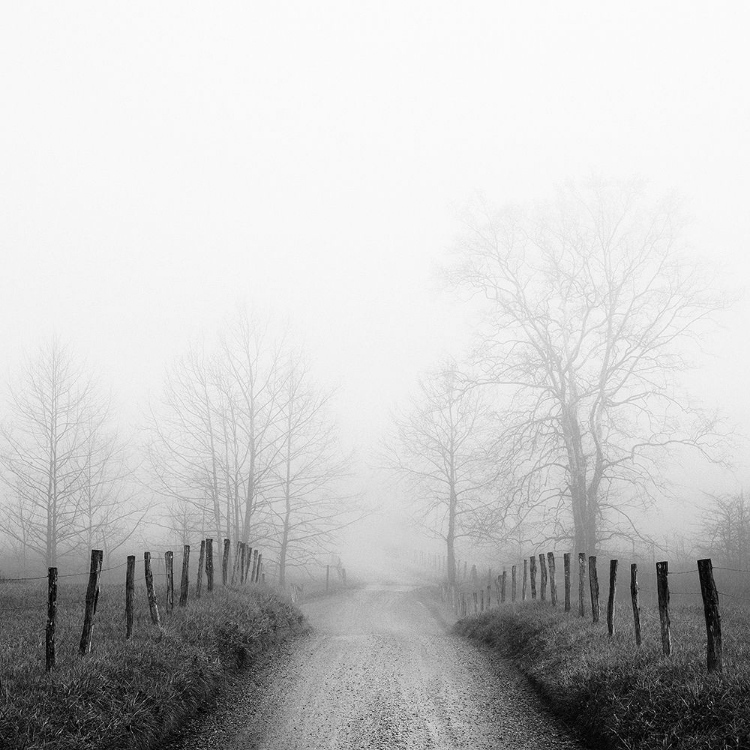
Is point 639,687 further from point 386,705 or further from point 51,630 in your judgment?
point 51,630

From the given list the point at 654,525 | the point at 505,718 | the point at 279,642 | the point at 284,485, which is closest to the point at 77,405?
the point at 284,485

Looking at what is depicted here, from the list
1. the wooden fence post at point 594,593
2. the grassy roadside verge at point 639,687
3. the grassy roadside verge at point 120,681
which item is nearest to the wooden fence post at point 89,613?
the grassy roadside verge at point 120,681

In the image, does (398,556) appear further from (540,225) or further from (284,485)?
(540,225)

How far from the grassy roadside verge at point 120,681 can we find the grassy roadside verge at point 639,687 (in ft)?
17.7

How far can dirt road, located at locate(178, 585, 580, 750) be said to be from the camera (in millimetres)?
6680

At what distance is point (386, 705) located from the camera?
798 cm

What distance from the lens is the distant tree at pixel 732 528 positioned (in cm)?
3125

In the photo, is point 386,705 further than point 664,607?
No

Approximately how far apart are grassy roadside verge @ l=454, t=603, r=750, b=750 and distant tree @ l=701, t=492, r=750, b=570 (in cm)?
2389

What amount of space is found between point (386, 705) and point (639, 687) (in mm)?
3590

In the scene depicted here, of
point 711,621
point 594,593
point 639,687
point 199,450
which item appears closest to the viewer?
point 639,687

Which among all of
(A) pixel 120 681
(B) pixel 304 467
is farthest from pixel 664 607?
(B) pixel 304 467

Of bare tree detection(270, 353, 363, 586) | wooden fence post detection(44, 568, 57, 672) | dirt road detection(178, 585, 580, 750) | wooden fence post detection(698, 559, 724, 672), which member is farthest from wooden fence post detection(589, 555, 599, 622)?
bare tree detection(270, 353, 363, 586)

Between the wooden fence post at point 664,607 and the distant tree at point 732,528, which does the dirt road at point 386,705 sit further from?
the distant tree at point 732,528
